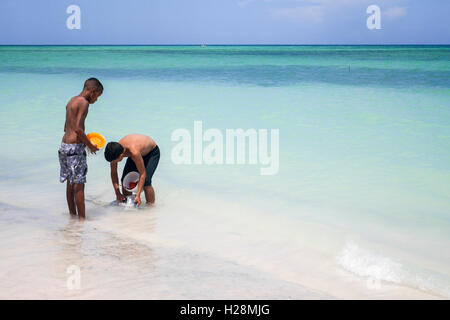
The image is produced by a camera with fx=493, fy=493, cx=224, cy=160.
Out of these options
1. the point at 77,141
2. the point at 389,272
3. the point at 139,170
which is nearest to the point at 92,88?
the point at 77,141

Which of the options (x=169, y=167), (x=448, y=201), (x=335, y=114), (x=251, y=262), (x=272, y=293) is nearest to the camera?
(x=272, y=293)

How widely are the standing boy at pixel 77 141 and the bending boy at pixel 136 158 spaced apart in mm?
222

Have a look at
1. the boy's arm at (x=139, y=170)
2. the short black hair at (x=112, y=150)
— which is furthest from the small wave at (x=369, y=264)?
the short black hair at (x=112, y=150)

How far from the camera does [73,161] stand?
3936mm

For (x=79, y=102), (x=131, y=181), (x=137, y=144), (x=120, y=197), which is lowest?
(x=120, y=197)

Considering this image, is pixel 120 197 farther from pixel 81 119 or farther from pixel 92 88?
pixel 92 88

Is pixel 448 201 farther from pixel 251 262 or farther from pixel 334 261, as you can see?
pixel 251 262

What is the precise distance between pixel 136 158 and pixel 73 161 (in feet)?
1.95

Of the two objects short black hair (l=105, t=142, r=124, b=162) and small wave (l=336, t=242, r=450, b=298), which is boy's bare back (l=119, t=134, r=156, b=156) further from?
small wave (l=336, t=242, r=450, b=298)

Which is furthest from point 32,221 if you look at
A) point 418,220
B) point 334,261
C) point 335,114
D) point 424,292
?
point 335,114

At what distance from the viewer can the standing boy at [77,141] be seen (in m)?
3.79

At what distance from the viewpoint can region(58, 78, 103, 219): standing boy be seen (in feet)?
12.4
